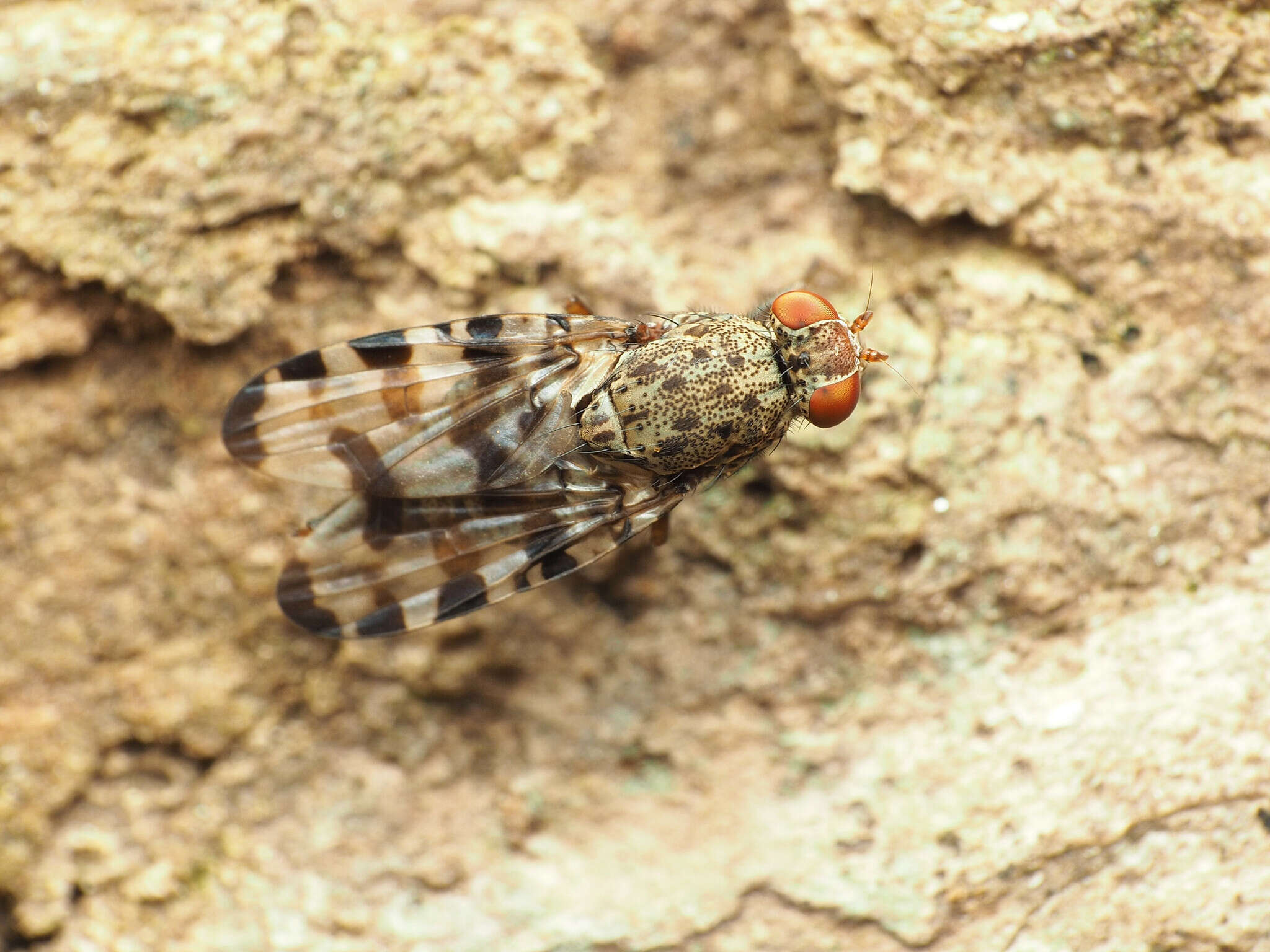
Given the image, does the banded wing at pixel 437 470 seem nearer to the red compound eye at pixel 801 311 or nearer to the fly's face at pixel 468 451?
the fly's face at pixel 468 451

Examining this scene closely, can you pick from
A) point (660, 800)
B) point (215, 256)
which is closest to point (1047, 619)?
point (660, 800)

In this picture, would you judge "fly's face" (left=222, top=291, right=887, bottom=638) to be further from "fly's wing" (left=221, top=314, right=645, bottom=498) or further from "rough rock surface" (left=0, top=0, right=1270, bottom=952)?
"rough rock surface" (left=0, top=0, right=1270, bottom=952)

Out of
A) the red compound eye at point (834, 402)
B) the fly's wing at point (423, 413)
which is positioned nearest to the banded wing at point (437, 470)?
the fly's wing at point (423, 413)

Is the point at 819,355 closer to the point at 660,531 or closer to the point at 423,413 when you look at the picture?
the point at 660,531

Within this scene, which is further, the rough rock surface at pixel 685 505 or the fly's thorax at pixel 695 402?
the rough rock surface at pixel 685 505

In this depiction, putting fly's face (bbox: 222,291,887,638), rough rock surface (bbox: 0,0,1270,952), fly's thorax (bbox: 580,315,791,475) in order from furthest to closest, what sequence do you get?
rough rock surface (bbox: 0,0,1270,952) → fly's face (bbox: 222,291,887,638) → fly's thorax (bbox: 580,315,791,475)

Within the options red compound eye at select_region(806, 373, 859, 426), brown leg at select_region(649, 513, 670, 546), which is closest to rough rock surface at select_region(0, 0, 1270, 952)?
brown leg at select_region(649, 513, 670, 546)

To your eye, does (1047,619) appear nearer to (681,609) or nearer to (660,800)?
(681,609)
